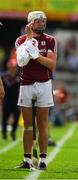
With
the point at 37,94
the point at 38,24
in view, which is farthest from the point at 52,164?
the point at 38,24

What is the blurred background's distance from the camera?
33719 millimetres

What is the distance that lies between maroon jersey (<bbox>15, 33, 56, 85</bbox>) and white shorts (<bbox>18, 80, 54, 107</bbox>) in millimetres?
70

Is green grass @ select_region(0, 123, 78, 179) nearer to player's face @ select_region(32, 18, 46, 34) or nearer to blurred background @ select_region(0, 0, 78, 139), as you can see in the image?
player's face @ select_region(32, 18, 46, 34)

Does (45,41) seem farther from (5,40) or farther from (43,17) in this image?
(5,40)

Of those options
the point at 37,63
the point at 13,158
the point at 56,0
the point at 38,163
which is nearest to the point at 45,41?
the point at 37,63

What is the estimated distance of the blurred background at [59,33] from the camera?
1328 inches

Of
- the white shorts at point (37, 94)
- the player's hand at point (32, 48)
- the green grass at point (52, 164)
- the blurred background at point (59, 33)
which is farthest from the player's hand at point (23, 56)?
the blurred background at point (59, 33)

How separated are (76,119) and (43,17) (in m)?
22.0

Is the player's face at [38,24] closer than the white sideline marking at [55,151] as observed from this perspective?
No

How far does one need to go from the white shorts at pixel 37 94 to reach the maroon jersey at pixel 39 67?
0.23 feet

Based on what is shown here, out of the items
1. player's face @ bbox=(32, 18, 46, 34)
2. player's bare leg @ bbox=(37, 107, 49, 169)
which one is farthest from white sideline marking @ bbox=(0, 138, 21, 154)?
player's face @ bbox=(32, 18, 46, 34)

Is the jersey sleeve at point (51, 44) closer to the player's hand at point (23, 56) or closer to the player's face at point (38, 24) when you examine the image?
the player's face at point (38, 24)

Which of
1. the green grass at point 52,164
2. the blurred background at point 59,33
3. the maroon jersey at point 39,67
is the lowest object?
the blurred background at point 59,33

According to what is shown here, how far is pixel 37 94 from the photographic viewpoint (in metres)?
12.7
